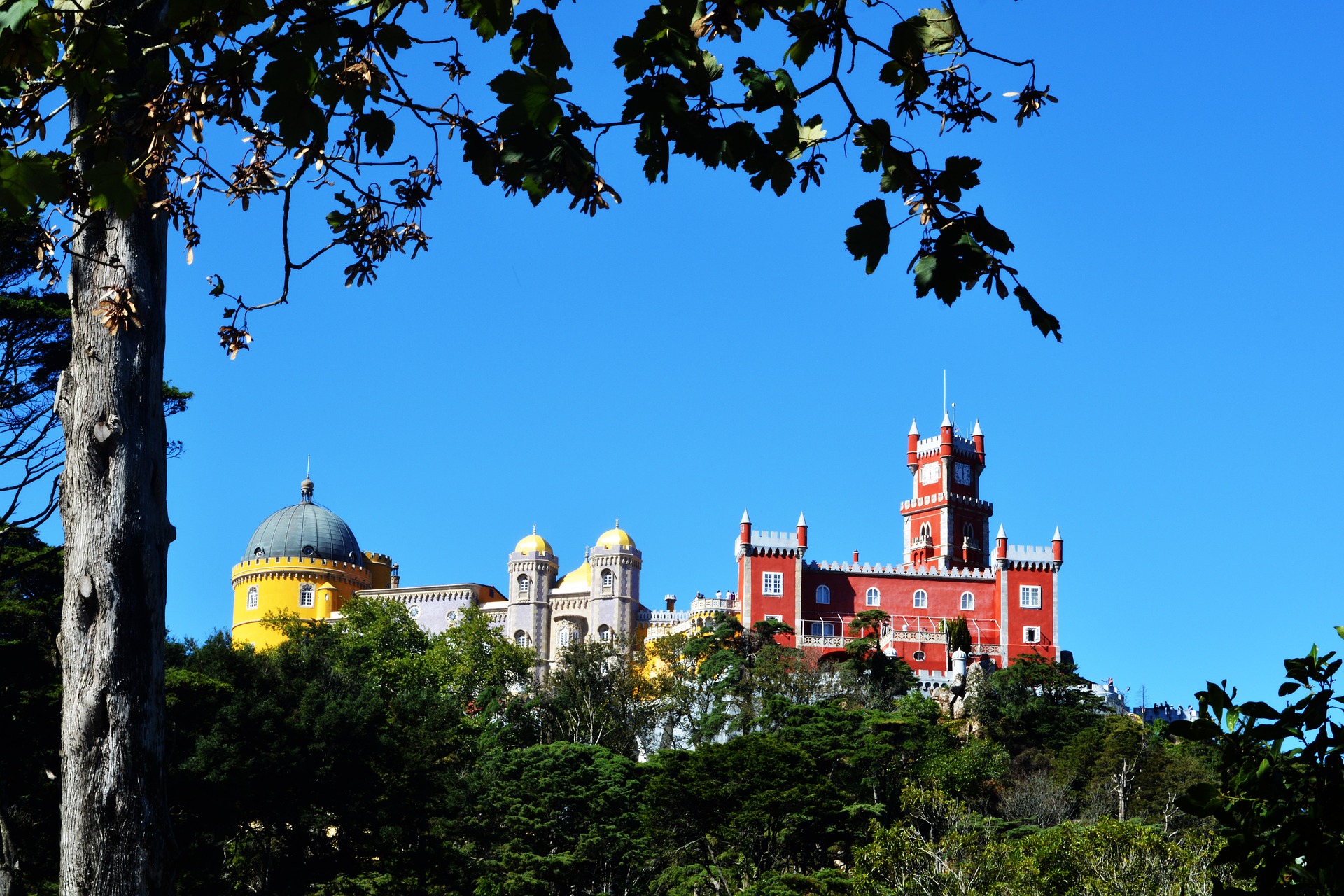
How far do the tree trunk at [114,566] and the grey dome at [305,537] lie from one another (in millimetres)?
67175

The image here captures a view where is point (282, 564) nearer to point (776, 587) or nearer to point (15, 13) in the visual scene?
point (776, 587)

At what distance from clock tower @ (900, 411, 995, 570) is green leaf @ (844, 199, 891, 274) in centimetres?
6488

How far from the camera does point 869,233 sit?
165 inches

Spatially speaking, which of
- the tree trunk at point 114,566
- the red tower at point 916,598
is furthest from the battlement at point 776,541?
the tree trunk at point 114,566

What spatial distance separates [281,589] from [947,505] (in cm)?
3159

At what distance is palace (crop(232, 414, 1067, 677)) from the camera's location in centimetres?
6266

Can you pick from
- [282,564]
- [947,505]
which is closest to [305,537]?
[282,564]

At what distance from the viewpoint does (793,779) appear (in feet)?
125

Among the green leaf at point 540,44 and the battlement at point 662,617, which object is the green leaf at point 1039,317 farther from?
the battlement at point 662,617

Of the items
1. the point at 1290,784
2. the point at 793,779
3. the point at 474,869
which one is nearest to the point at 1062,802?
the point at 793,779

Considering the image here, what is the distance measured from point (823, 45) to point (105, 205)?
233cm

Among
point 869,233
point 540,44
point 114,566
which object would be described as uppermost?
point 540,44

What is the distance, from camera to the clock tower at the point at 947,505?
68.9 metres

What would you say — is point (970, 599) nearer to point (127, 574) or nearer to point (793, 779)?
point (793, 779)
